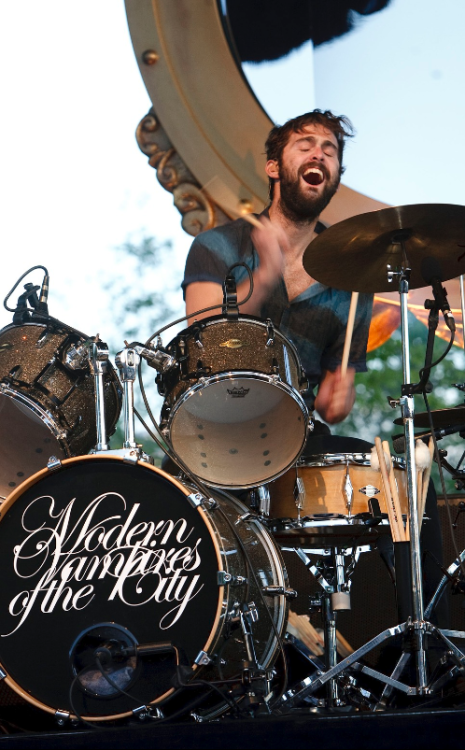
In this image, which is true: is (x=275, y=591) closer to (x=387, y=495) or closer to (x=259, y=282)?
(x=387, y=495)

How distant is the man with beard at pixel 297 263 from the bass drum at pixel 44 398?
1.10 m

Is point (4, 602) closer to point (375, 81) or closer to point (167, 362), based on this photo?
point (167, 362)

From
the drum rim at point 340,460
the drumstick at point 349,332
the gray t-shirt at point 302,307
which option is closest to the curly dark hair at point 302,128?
the gray t-shirt at point 302,307

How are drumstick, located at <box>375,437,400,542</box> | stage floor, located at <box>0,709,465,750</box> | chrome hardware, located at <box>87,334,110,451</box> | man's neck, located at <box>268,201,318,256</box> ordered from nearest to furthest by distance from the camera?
stage floor, located at <box>0,709,465,750</box>, chrome hardware, located at <box>87,334,110,451</box>, drumstick, located at <box>375,437,400,542</box>, man's neck, located at <box>268,201,318,256</box>

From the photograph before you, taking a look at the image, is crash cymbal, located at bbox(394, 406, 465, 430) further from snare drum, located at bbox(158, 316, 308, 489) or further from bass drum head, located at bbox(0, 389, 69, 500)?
bass drum head, located at bbox(0, 389, 69, 500)

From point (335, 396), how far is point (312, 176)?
35.4 inches

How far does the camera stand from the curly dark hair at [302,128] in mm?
3361

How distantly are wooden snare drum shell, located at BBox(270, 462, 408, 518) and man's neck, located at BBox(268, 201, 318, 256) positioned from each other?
125cm

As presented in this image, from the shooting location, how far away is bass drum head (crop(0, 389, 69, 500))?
2236 millimetres

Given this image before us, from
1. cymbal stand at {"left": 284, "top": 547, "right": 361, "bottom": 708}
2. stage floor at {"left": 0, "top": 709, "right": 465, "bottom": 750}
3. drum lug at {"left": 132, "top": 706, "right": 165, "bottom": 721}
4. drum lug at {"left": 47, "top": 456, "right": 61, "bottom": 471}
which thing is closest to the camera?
stage floor at {"left": 0, "top": 709, "right": 465, "bottom": 750}

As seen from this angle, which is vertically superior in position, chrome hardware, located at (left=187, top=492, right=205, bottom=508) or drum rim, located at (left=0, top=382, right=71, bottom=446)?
drum rim, located at (left=0, top=382, right=71, bottom=446)

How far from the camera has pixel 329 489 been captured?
2.27 m

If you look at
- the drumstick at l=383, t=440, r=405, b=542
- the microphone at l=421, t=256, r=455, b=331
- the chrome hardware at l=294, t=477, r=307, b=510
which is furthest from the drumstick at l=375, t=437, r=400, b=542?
the microphone at l=421, t=256, r=455, b=331

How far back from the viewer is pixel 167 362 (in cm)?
211
